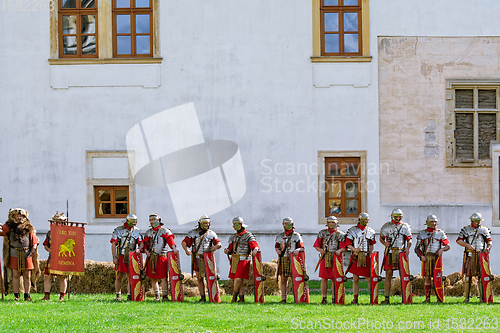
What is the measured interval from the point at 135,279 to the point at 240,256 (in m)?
1.92

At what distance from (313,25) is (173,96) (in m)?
3.94

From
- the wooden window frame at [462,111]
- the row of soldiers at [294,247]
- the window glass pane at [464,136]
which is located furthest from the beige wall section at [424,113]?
the row of soldiers at [294,247]

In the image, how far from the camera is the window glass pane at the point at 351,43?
56.7 ft

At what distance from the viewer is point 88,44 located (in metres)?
17.4

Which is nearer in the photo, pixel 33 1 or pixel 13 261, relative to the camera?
pixel 13 261

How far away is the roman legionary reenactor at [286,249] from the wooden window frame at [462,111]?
6.39 metres

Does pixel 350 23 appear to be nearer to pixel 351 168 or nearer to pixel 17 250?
pixel 351 168

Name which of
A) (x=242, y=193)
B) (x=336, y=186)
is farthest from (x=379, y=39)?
(x=242, y=193)

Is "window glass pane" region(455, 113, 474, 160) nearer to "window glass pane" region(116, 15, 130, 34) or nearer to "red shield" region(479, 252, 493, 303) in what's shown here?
"red shield" region(479, 252, 493, 303)

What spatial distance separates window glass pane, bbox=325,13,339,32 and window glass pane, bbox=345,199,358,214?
171 inches

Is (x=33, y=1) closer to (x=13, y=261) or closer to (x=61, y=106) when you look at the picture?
(x=61, y=106)

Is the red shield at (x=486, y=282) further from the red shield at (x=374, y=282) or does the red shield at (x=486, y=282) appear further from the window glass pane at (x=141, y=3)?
the window glass pane at (x=141, y=3)

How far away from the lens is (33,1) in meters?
17.3

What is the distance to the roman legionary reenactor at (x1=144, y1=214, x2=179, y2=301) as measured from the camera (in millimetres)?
12391
